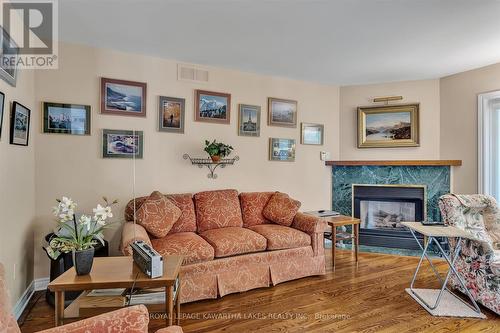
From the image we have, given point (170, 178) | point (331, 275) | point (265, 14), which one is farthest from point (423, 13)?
point (170, 178)

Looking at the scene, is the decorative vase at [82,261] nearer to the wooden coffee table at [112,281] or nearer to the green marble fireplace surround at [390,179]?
the wooden coffee table at [112,281]

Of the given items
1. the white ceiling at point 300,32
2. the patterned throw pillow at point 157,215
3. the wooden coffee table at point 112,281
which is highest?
the white ceiling at point 300,32

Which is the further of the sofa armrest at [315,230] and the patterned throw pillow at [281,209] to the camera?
the patterned throw pillow at [281,209]

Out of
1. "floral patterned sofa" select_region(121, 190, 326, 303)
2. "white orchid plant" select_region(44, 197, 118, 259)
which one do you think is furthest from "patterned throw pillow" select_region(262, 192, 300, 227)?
"white orchid plant" select_region(44, 197, 118, 259)

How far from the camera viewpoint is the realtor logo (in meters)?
2.22

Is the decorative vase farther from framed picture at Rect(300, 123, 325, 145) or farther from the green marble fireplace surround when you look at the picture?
the green marble fireplace surround

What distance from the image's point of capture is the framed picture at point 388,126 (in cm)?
420

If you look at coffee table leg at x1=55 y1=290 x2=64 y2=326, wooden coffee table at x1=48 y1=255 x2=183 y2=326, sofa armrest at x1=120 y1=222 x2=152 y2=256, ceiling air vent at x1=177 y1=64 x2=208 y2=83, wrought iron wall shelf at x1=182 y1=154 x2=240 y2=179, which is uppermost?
ceiling air vent at x1=177 y1=64 x2=208 y2=83

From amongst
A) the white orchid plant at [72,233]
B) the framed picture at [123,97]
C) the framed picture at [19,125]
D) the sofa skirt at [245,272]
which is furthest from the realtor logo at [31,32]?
the sofa skirt at [245,272]

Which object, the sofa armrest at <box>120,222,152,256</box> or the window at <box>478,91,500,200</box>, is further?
the window at <box>478,91,500,200</box>

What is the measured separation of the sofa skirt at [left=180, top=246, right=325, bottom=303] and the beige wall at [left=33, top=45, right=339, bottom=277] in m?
1.15

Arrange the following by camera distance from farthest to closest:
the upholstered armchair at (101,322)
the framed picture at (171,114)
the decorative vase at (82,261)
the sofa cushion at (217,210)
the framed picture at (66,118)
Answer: the framed picture at (171,114)
the sofa cushion at (217,210)
the framed picture at (66,118)
the decorative vase at (82,261)
the upholstered armchair at (101,322)

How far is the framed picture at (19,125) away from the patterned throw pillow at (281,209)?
257cm

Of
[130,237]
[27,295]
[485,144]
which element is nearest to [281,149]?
[130,237]
